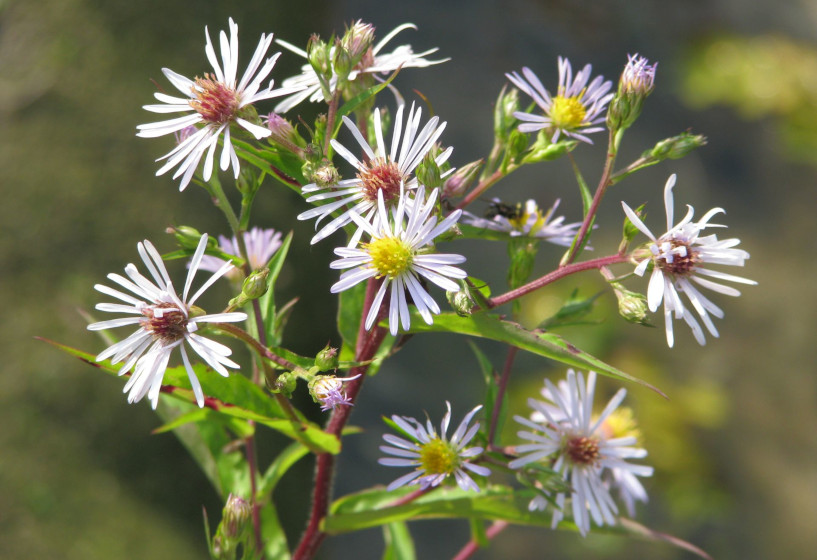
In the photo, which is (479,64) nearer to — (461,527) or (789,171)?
(789,171)

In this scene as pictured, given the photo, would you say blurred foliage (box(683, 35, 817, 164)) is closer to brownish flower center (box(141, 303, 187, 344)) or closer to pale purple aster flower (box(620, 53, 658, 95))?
pale purple aster flower (box(620, 53, 658, 95))

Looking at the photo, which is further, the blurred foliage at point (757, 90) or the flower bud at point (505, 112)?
the blurred foliage at point (757, 90)

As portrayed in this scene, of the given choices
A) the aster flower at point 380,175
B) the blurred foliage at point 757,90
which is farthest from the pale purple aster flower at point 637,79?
the blurred foliage at point 757,90

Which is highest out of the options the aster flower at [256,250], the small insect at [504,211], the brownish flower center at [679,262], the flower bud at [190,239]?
the aster flower at [256,250]

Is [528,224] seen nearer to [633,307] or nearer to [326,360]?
[633,307]

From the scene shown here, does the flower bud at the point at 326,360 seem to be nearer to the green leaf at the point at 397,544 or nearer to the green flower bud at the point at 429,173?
the green flower bud at the point at 429,173

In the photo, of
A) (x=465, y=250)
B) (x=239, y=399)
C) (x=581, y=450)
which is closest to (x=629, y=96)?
(x=581, y=450)

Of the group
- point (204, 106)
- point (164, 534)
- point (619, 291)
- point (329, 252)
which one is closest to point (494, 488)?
point (619, 291)
